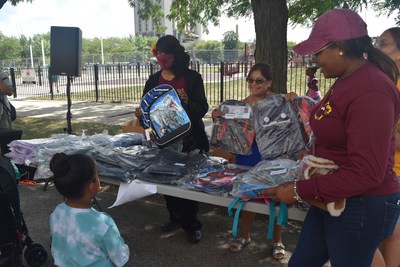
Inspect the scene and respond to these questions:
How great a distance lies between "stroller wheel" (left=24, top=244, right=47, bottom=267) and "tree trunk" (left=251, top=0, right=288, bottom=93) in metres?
3.79

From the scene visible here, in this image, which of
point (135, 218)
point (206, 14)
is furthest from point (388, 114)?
point (206, 14)

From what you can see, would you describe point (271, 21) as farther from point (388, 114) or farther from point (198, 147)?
point (388, 114)

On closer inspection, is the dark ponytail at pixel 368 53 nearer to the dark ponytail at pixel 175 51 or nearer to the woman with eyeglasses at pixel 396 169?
the woman with eyeglasses at pixel 396 169

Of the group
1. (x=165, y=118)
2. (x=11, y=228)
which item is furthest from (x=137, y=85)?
(x=11, y=228)

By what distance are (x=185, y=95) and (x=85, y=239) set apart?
1668mm

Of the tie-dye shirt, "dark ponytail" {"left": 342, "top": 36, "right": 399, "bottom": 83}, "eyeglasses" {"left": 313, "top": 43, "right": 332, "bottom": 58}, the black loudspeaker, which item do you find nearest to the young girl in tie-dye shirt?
the tie-dye shirt

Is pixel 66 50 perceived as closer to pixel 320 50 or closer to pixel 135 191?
pixel 135 191

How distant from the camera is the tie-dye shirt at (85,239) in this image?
199 centimetres

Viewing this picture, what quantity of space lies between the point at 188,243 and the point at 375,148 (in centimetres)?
246

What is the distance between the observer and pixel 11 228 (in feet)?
8.89

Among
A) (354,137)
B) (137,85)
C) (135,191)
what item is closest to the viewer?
(354,137)

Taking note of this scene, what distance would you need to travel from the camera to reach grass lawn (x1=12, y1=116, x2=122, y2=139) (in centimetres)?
821

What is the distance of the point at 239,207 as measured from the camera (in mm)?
2223

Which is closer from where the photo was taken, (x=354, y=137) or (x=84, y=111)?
(x=354, y=137)
